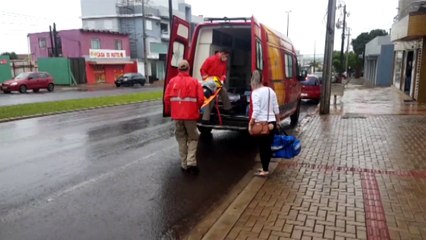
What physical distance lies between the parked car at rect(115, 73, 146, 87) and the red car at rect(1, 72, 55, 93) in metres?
9.20

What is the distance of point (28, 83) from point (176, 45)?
1007 inches

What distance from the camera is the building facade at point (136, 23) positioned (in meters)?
53.9

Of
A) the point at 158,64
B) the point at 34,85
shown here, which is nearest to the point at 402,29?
the point at 34,85

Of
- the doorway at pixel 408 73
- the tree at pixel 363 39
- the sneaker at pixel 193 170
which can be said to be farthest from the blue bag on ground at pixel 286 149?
the tree at pixel 363 39

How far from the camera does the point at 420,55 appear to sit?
1873cm

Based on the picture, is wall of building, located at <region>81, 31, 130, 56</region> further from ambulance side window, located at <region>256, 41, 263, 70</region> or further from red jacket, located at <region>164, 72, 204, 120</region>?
red jacket, located at <region>164, 72, 204, 120</region>

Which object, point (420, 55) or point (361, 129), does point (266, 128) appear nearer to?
point (361, 129)

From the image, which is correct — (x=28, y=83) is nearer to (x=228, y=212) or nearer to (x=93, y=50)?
(x=93, y=50)

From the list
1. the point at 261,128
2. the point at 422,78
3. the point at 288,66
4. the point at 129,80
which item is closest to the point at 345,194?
the point at 261,128

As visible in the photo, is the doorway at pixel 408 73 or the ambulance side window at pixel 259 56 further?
the doorway at pixel 408 73

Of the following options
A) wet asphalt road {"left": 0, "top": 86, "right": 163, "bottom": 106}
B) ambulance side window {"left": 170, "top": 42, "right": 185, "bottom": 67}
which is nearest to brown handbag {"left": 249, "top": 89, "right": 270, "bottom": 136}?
ambulance side window {"left": 170, "top": 42, "right": 185, "bottom": 67}

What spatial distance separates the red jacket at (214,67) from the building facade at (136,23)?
44.4 metres

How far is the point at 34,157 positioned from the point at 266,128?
181 inches

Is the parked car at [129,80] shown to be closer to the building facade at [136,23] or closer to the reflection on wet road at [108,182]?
the building facade at [136,23]
